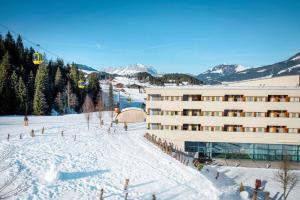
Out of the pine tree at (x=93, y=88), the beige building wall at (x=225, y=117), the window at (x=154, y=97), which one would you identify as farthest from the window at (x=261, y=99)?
the pine tree at (x=93, y=88)

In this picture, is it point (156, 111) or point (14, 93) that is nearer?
point (156, 111)

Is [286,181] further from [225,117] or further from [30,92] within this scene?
[30,92]

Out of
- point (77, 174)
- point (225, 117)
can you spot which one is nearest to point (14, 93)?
point (77, 174)

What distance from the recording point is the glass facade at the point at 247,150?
37.5 m

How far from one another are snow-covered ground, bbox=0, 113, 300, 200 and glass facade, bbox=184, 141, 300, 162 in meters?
3.93

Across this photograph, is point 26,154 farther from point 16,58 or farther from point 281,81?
point 16,58

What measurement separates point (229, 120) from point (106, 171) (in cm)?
2443

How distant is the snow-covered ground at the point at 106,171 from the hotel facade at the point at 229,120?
497 centimetres

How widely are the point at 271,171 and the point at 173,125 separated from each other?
17.0m

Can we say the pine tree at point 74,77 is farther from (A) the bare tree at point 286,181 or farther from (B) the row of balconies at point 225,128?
(A) the bare tree at point 286,181

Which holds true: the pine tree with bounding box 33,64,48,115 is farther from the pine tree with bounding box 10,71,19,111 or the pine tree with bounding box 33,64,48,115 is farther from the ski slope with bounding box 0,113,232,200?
the ski slope with bounding box 0,113,232,200

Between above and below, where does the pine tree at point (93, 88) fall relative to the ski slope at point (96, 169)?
above

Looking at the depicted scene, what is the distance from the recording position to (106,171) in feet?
70.5

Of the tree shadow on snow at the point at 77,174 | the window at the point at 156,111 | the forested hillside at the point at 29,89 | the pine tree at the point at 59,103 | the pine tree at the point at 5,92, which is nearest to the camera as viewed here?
the tree shadow on snow at the point at 77,174
